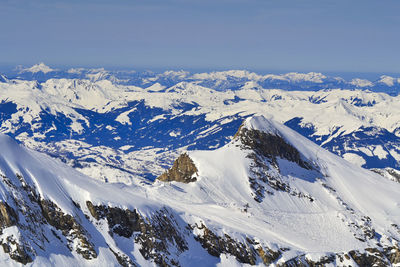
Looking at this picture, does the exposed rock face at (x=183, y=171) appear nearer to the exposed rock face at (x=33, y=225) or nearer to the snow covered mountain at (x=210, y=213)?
the snow covered mountain at (x=210, y=213)

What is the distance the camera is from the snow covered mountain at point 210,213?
341 feet

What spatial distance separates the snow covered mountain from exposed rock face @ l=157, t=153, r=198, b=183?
53 centimetres

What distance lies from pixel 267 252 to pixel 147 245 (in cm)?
3637

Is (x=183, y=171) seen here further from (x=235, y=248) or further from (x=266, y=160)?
(x=235, y=248)

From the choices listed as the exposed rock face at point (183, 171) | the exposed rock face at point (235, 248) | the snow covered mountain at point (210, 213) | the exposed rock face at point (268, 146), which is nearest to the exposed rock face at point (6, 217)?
the snow covered mountain at point (210, 213)

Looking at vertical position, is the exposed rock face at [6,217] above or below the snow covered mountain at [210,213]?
above

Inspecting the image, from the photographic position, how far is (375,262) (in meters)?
139

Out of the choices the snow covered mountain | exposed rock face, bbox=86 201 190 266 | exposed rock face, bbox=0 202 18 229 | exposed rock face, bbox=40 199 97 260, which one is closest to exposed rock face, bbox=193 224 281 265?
the snow covered mountain

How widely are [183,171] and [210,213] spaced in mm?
38271

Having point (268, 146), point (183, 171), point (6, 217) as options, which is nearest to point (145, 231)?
point (6, 217)

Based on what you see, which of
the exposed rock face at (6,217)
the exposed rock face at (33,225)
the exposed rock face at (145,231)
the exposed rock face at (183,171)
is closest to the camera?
the exposed rock face at (33,225)

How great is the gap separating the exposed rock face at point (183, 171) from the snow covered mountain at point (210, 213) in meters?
0.53

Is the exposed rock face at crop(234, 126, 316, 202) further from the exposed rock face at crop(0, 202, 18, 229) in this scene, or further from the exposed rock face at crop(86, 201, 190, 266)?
the exposed rock face at crop(0, 202, 18, 229)

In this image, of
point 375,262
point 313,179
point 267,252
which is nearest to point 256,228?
point 267,252
